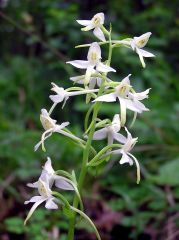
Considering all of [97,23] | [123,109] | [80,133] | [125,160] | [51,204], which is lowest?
[80,133]

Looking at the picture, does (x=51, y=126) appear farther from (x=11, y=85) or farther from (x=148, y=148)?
(x=11, y=85)

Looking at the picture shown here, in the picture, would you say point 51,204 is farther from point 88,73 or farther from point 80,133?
point 80,133

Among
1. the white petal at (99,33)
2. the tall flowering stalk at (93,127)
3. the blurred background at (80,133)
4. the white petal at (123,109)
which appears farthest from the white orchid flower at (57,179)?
the white petal at (99,33)

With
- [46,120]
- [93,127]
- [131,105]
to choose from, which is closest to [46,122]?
[46,120]

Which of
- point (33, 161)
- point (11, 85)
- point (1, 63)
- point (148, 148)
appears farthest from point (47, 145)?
point (1, 63)

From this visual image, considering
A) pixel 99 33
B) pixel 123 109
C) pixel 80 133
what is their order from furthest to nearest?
1. pixel 80 133
2. pixel 99 33
3. pixel 123 109

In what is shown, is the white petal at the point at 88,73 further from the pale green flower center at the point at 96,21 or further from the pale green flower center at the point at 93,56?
the pale green flower center at the point at 96,21

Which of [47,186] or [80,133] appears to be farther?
[80,133]

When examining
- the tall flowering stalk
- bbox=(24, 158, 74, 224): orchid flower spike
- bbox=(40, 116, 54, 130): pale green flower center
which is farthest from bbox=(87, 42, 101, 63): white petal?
bbox=(24, 158, 74, 224): orchid flower spike

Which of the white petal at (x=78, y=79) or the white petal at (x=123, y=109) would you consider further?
the white petal at (x=78, y=79)
